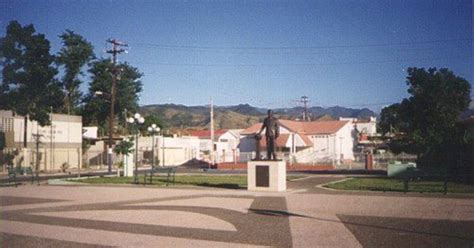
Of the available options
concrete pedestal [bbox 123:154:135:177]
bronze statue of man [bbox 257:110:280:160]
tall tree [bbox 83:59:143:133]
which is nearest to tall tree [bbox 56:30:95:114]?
tall tree [bbox 83:59:143:133]

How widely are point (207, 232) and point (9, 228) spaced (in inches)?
188

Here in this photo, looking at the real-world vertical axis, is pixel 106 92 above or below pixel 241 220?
above

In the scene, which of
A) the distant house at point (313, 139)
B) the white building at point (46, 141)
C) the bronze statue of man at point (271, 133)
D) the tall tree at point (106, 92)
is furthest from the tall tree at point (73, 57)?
the bronze statue of man at point (271, 133)

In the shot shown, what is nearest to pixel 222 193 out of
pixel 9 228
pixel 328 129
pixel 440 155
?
pixel 9 228

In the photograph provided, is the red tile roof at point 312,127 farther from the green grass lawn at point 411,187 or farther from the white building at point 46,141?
the green grass lawn at point 411,187

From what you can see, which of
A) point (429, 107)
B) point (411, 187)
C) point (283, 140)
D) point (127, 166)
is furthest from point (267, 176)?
point (283, 140)

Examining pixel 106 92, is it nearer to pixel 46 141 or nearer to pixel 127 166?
pixel 46 141

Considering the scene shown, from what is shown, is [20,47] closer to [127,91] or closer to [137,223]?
[127,91]

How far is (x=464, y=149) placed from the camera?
85.0 ft

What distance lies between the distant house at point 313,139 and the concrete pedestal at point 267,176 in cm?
3548

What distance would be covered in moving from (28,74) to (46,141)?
271 inches

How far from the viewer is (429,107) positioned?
38.7m

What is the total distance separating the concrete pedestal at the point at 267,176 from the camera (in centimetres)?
1962

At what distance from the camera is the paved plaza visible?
359 inches
